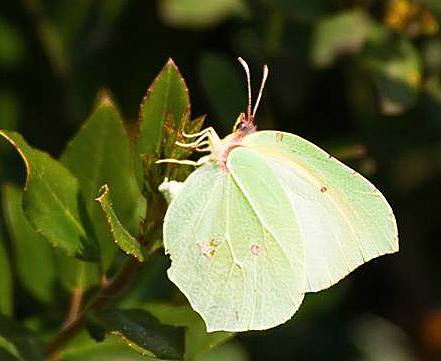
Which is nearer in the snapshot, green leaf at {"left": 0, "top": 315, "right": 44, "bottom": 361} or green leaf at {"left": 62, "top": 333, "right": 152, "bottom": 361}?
green leaf at {"left": 0, "top": 315, "right": 44, "bottom": 361}

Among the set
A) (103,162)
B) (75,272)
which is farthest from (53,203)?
(75,272)

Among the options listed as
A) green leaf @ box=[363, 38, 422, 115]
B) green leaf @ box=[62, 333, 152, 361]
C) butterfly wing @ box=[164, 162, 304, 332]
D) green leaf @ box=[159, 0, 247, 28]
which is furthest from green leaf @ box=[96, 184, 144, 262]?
green leaf @ box=[159, 0, 247, 28]

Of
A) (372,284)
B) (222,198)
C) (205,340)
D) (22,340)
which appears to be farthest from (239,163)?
(372,284)

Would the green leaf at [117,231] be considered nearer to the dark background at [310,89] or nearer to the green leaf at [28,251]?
the green leaf at [28,251]

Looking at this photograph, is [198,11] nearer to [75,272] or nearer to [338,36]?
[338,36]

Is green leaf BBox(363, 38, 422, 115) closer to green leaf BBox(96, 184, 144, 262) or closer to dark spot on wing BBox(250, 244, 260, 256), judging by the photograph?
dark spot on wing BBox(250, 244, 260, 256)
